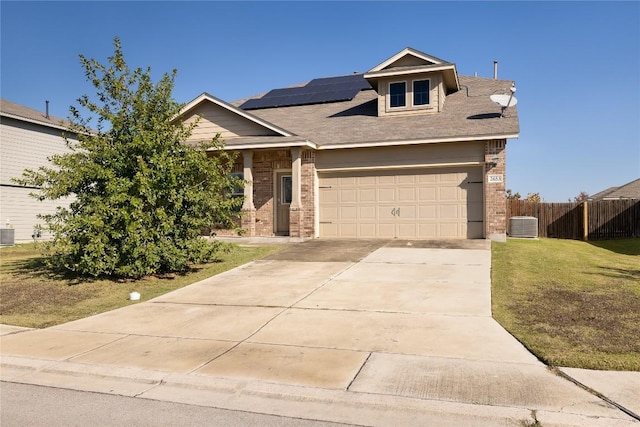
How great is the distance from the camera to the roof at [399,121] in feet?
48.0

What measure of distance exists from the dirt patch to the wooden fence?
1094 cm

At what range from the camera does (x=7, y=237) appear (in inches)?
722

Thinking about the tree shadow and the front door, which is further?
the front door

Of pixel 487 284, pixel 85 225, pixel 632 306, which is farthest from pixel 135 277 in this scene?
pixel 632 306

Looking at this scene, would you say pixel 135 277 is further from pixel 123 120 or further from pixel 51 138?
pixel 51 138

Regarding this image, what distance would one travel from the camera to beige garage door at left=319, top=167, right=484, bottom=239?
14.9 metres

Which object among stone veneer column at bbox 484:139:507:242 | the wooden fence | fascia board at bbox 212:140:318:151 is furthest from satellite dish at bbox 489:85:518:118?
fascia board at bbox 212:140:318:151

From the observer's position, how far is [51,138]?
21578 millimetres

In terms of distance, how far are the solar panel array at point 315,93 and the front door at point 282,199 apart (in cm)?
604

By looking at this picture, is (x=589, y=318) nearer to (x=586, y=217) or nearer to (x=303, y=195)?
(x=303, y=195)

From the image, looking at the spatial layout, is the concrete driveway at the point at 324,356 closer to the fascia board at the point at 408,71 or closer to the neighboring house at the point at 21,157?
the fascia board at the point at 408,71

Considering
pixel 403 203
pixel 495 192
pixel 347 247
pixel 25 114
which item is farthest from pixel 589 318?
pixel 25 114

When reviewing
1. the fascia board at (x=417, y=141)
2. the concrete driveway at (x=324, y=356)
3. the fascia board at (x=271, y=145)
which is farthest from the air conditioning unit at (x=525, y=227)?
the concrete driveway at (x=324, y=356)

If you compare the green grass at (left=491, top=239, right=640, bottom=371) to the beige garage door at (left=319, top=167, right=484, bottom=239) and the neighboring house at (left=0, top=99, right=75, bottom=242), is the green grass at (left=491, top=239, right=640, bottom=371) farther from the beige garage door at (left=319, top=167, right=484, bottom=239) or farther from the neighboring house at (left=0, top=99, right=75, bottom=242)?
the neighboring house at (left=0, top=99, right=75, bottom=242)
